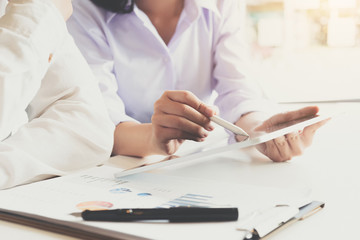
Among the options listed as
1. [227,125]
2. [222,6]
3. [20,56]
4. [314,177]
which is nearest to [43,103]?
[20,56]

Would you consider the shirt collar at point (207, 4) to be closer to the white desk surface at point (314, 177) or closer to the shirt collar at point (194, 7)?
Result: the shirt collar at point (194, 7)

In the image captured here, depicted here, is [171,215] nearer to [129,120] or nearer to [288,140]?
[288,140]

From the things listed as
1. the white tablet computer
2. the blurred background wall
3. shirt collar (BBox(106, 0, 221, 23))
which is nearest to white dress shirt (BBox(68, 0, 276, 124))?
shirt collar (BBox(106, 0, 221, 23))

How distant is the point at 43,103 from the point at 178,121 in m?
0.25

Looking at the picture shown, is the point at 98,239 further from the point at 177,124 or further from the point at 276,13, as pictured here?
the point at 276,13

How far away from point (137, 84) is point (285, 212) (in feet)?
2.47

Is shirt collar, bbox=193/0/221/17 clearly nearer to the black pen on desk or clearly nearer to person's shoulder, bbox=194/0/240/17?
person's shoulder, bbox=194/0/240/17

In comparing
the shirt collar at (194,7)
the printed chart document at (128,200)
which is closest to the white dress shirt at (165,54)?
the shirt collar at (194,7)

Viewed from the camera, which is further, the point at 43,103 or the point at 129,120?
the point at 129,120

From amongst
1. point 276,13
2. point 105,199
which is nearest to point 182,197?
point 105,199

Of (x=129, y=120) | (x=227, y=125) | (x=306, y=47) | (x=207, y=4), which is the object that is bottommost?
(x=306, y=47)

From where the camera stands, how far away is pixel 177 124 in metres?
0.69

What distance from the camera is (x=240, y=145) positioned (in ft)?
1.64

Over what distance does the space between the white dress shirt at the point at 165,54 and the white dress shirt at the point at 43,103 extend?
9.2 inches
